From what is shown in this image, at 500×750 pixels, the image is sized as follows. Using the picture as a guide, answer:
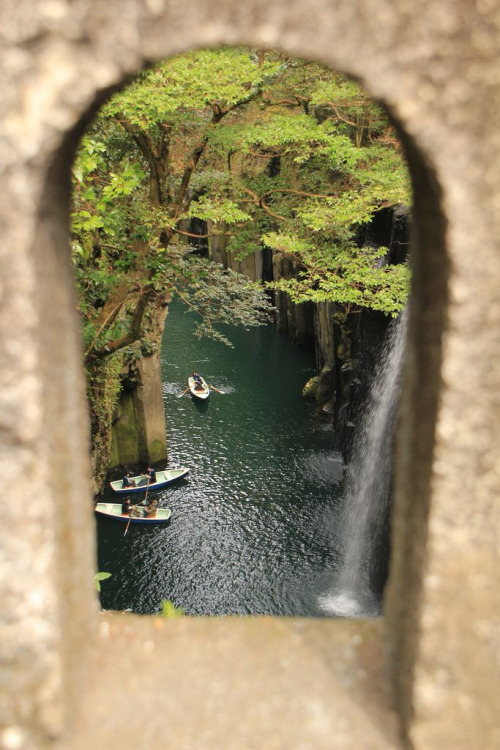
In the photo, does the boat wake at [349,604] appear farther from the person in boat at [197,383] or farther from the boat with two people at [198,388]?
the person in boat at [197,383]

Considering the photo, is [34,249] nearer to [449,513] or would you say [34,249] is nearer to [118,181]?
[449,513]

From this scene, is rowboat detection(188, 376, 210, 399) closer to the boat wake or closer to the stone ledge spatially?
the boat wake

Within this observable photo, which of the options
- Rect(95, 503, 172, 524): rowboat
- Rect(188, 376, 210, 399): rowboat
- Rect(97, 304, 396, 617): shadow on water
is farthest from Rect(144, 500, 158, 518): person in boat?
Rect(188, 376, 210, 399): rowboat

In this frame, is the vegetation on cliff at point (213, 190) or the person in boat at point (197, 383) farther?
the person in boat at point (197, 383)

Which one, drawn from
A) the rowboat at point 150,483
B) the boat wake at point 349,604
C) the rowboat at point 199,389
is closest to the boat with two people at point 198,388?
the rowboat at point 199,389

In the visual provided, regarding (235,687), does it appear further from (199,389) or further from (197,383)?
(197,383)

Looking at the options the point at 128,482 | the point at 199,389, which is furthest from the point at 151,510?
the point at 199,389

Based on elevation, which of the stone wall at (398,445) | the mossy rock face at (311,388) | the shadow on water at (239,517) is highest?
the stone wall at (398,445)
